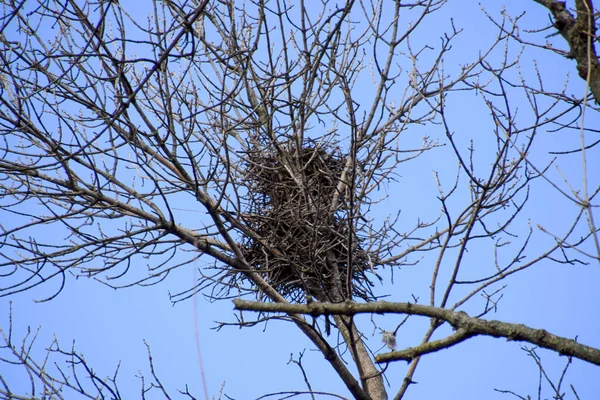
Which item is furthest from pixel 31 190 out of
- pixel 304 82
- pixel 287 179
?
pixel 287 179

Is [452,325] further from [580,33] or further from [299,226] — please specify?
[299,226]

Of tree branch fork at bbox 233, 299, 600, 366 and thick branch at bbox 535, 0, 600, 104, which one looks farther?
thick branch at bbox 535, 0, 600, 104

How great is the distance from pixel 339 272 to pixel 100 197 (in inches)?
78.8

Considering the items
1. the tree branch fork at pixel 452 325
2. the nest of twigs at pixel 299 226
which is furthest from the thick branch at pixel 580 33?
the nest of twigs at pixel 299 226

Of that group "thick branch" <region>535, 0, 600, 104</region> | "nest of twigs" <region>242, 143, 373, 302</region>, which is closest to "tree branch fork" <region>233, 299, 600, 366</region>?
"thick branch" <region>535, 0, 600, 104</region>

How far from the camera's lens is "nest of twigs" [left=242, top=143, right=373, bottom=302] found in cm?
455

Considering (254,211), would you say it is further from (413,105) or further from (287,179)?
(413,105)

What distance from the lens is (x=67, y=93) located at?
11.1 feet

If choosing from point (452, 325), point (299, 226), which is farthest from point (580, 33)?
point (299, 226)

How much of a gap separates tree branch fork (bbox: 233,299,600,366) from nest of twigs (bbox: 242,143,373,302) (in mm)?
2167

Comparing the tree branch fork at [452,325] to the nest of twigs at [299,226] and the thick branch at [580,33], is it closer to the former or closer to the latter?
the thick branch at [580,33]

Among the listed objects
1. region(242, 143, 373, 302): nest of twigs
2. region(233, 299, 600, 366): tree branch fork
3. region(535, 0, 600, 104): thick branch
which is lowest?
region(233, 299, 600, 366): tree branch fork

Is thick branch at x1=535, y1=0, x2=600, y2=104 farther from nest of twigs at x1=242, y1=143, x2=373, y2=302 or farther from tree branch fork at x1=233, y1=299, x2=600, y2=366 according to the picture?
nest of twigs at x1=242, y1=143, x2=373, y2=302

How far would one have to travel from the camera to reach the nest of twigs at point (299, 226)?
455cm
